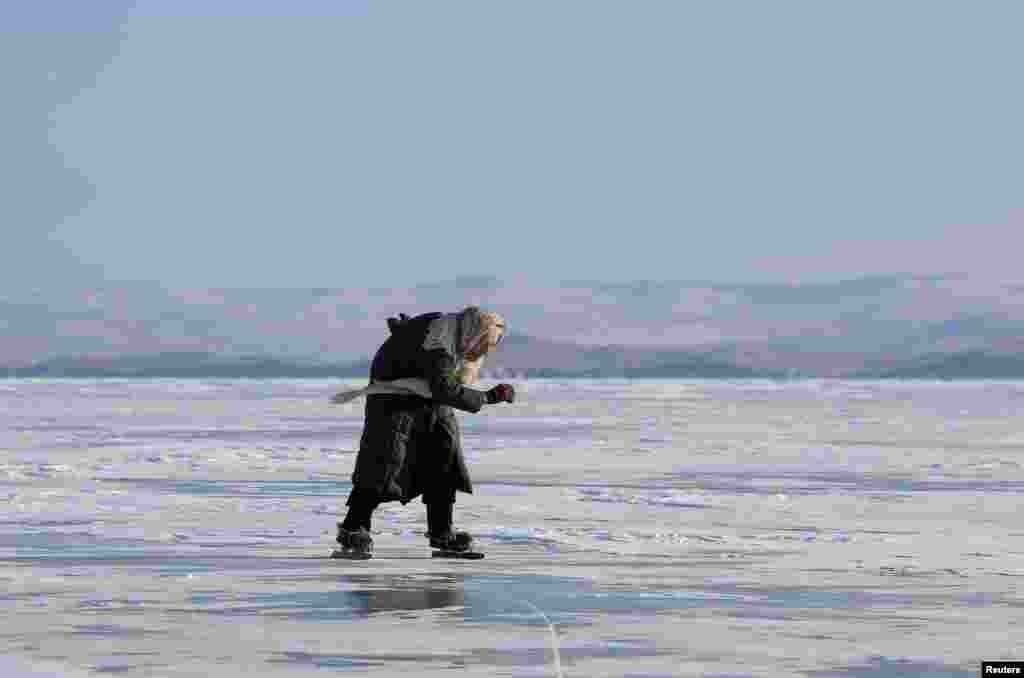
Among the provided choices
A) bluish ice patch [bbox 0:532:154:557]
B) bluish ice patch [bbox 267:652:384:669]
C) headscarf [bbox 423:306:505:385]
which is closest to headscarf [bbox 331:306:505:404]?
headscarf [bbox 423:306:505:385]

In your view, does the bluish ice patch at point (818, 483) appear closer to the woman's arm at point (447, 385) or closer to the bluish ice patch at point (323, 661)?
the woman's arm at point (447, 385)

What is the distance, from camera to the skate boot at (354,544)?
11.8 meters

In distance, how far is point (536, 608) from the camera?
945 cm

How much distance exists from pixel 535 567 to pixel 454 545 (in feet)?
2.32

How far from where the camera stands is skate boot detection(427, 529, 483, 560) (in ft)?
38.8

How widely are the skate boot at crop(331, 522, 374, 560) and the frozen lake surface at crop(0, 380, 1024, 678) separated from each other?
13 cm

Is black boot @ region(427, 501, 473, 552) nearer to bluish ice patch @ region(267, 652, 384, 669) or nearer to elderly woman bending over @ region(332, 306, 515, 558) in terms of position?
elderly woman bending over @ region(332, 306, 515, 558)

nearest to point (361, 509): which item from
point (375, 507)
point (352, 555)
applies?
point (375, 507)

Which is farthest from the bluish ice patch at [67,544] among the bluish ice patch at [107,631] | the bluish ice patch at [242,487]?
the bluish ice patch at [242,487]

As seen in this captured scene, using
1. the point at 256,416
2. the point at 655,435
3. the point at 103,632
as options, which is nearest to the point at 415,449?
the point at 103,632

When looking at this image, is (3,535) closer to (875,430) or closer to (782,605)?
(782,605)

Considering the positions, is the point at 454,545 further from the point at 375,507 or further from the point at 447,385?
the point at 447,385

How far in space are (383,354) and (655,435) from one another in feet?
59.3

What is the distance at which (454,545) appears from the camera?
1193 cm
